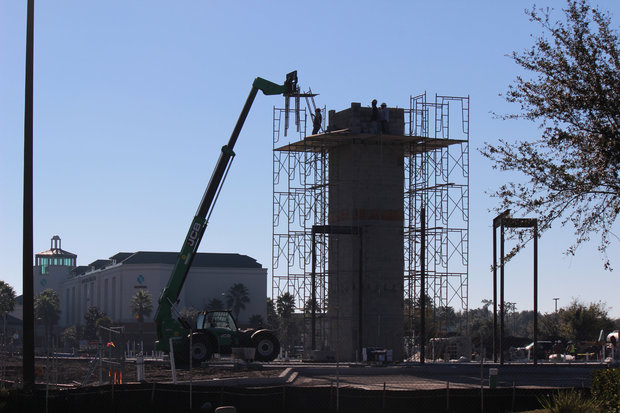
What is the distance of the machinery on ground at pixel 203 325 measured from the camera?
41.1 m

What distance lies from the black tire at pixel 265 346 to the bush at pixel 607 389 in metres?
22.6

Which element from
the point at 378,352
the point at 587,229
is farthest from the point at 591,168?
the point at 378,352

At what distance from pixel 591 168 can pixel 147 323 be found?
117 m

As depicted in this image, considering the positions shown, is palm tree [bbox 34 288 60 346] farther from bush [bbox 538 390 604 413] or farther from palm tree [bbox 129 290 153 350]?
bush [bbox 538 390 604 413]

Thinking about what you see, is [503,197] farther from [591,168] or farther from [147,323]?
[147,323]

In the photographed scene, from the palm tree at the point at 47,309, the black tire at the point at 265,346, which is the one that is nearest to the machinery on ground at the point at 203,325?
the black tire at the point at 265,346

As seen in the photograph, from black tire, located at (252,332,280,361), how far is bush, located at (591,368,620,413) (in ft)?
74.1

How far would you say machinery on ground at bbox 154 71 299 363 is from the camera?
41094 millimetres

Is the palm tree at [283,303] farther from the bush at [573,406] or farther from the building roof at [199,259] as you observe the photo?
the bush at [573,406]

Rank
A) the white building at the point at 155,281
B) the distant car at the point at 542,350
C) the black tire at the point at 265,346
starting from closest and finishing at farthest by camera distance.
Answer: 1. the black tire at the point at 265,346
2. the distant car at the point at 542,350
3. the white building at the point at 155,281

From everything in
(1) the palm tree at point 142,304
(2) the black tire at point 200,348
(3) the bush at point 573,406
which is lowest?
(1) the palm tree at point 142,304

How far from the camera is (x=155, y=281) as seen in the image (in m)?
135

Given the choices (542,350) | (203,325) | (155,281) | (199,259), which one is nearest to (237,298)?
(199,259)

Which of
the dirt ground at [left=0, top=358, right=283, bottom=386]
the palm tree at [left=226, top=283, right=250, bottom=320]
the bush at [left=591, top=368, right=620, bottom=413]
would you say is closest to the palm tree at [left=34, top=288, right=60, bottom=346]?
the palm tree at [left=226, top=283, right=250, bottom=320]
